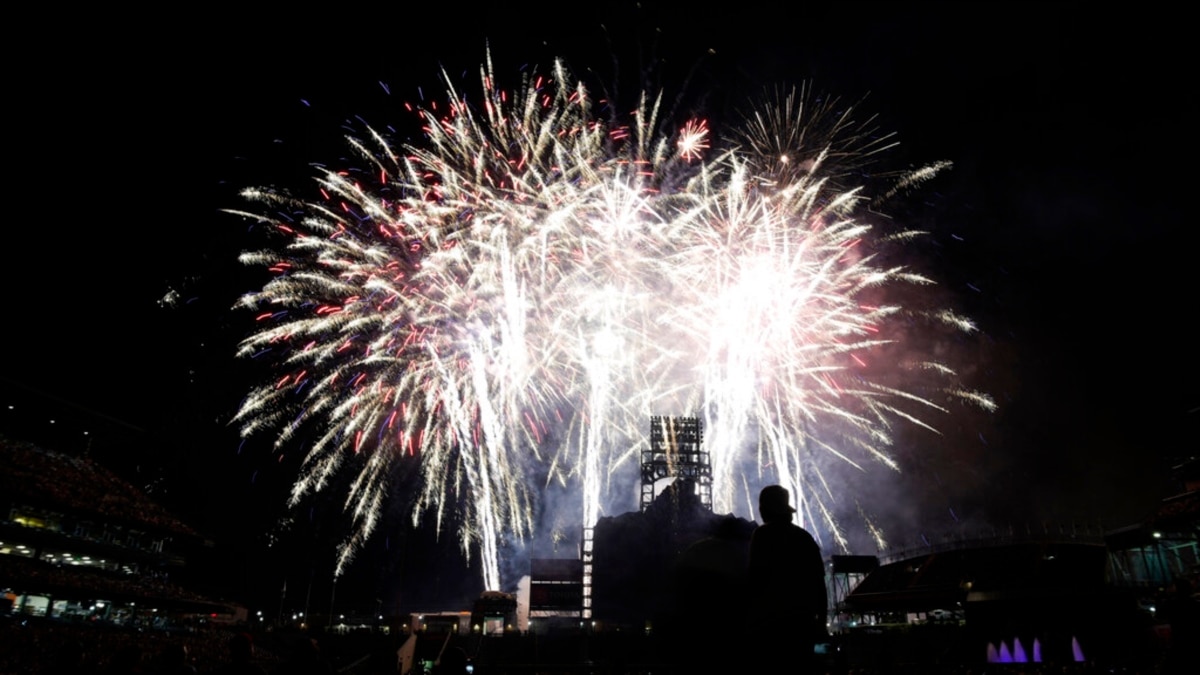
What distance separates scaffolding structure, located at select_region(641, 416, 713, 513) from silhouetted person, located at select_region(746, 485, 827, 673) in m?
46.2

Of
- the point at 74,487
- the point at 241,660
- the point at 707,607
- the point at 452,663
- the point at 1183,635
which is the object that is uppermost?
the point at 74,487

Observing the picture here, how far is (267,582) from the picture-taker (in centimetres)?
7250

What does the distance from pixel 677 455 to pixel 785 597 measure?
46.8m

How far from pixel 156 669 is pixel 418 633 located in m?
40.6

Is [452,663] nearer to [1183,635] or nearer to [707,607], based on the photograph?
[707,607]

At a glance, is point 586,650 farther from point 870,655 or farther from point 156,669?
point 156,669

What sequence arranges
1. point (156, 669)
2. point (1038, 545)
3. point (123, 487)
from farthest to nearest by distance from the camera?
point (123, 487)
point (1038, 545)
point (156, 669)

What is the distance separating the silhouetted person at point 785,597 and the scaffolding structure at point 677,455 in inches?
1820

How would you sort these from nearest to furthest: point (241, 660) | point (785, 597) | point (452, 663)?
point (785, 597)
point (241, 660)
point (452, 663)

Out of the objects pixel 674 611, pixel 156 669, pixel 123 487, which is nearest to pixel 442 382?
pixel 156 669

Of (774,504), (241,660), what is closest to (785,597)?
(774,504)

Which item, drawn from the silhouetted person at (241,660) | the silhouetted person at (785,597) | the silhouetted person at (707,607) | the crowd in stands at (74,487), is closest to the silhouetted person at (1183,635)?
the silhouetted person at (785,597)

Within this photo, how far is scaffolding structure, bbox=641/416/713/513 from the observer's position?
4831cm

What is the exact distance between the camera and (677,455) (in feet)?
160
